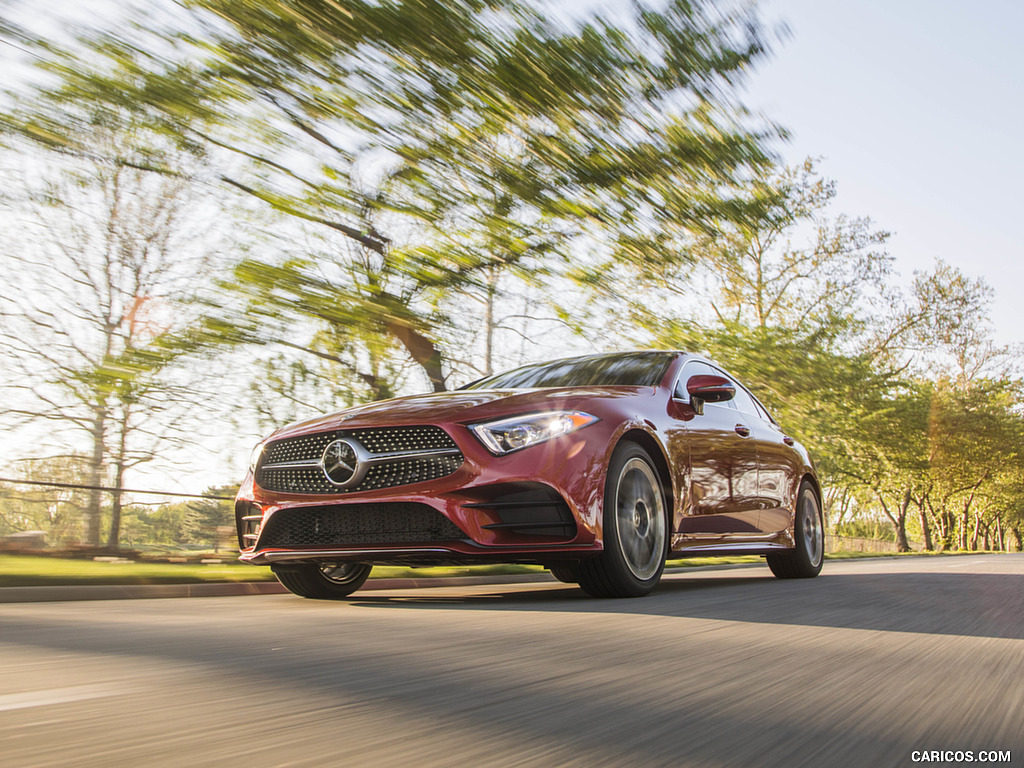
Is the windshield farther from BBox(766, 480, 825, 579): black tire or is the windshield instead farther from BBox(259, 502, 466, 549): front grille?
BBox(766, 480, 825, 579): black tire

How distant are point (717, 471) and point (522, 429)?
2132mm

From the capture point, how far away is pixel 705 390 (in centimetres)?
642

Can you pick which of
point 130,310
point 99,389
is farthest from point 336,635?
point 130,310

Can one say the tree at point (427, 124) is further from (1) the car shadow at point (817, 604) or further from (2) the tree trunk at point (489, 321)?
(1) the car shadow at point (817, 604)

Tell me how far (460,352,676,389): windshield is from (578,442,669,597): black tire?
2.45 feet

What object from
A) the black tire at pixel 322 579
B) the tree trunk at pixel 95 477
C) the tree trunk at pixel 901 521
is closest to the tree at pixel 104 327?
the tree trunk at pixel 95 477

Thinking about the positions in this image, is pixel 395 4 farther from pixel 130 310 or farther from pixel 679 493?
pixel 679 493

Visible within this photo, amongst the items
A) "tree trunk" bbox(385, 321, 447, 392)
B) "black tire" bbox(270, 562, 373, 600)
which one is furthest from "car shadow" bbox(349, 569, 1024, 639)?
"tree trunk" bbox(385, 321, 447, 392)

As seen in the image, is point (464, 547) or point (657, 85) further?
point (657, 85)

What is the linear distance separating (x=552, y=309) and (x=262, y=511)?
6.53m

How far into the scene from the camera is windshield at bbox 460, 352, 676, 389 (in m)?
6.43

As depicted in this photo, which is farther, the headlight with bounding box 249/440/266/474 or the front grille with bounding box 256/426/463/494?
the headlight with bounding box 249/440/266/474

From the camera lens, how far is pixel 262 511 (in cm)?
559

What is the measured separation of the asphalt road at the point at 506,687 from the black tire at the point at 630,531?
0.39 metres
